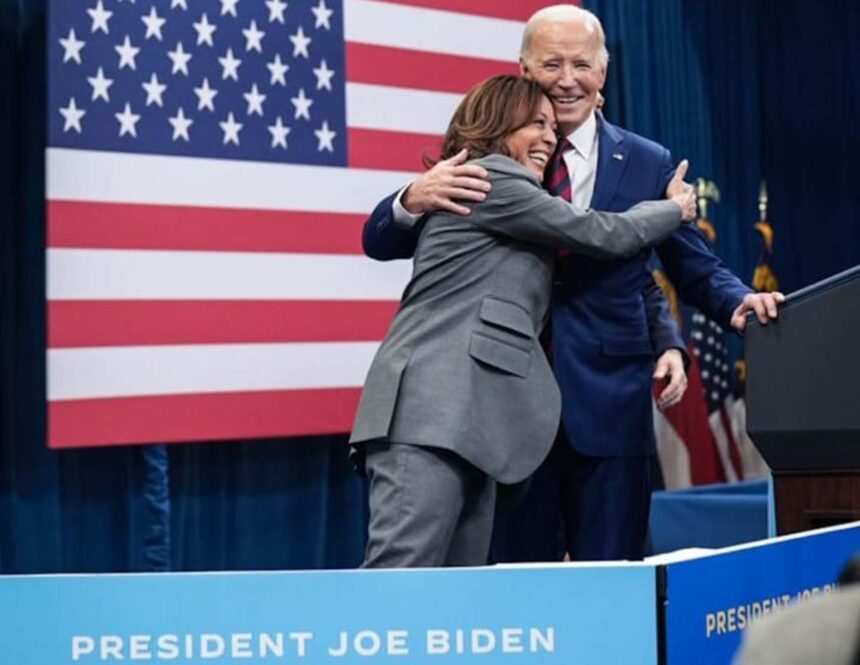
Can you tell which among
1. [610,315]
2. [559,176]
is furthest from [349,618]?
Result: [559,176]

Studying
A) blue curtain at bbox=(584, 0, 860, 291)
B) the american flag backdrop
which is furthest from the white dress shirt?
blue curtain at bbox=(584, 0, 860, 291)

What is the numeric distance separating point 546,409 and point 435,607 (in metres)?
0.97

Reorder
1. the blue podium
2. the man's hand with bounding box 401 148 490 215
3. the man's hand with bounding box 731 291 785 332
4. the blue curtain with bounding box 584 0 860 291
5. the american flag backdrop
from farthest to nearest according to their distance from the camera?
the blue curtain with bounding box 584 0 860 291 < the american flag backdrop < the man's hand with bounding box 401 148 490 215 < the man's hand with bounding box 731 291 785 332 < the blue podium

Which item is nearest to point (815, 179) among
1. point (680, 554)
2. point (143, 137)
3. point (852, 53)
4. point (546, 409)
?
point (852, 53)

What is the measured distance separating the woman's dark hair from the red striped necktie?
196 mm

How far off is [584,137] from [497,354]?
561mm

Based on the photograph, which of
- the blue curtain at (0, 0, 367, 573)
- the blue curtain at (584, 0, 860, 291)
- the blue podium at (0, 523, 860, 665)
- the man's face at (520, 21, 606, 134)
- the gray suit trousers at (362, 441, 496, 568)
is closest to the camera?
the blue podium at (0, 523, 860, 665)

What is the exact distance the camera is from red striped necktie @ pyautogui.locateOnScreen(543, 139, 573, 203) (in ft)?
9.00

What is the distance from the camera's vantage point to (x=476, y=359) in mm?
2461

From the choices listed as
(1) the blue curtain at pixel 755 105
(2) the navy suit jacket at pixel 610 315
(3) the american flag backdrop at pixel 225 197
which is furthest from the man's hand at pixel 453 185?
(1) the blue curtain at pixel 755 105

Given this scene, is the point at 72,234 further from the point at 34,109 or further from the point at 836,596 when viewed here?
the point at 836,596

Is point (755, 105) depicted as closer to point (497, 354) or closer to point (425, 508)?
point (497, 354)

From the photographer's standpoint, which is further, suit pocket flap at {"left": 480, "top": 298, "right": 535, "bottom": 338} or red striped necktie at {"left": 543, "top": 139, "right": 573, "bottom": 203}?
red striped necktie at {"left": 543, "top": 139, "right": 573, "bottom": 203}

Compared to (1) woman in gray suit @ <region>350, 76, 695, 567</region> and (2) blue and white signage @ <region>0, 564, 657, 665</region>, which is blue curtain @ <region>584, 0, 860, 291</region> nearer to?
(1) woman in gray suit @ <region>350, 76, 695, 567</region>
